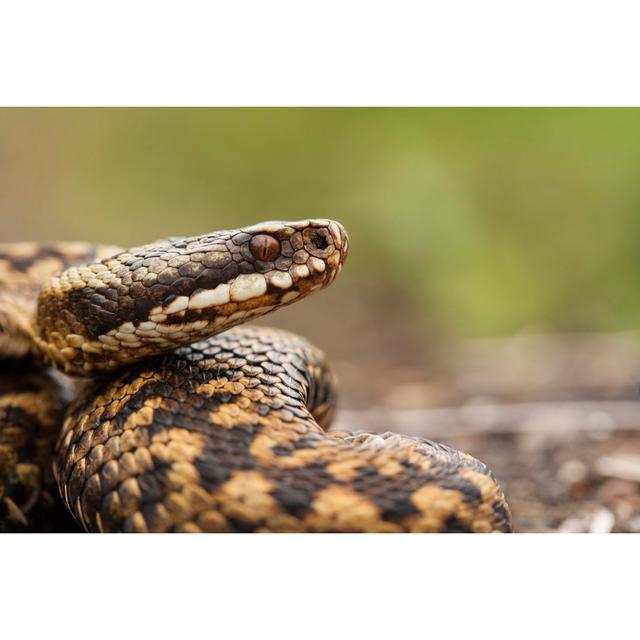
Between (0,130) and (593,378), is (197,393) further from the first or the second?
(593,378)

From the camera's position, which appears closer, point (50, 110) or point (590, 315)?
point (50, 110)

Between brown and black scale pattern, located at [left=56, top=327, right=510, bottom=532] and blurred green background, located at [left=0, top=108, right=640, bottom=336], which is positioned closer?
brown and black scale pattern, located at [left=56, top=327, right=510, bottom=532]

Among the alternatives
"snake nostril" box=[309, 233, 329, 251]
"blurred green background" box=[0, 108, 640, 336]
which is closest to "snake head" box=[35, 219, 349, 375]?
"snake nostril" box=[309, 233, 329, 251]

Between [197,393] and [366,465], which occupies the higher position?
[197,393]

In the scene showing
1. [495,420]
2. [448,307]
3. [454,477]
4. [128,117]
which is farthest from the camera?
[448,307]

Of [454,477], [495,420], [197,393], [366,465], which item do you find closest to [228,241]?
[197,393]

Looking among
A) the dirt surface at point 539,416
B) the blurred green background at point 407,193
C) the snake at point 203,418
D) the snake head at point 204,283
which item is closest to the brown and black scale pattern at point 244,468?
the snake at point 203,418

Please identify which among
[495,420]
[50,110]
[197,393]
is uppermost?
[50,110]

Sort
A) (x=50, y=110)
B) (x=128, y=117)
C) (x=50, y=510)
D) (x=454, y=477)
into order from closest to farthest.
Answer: (x=454, y=477), (x=50, y=510), (x=50, y=110), (x=128, y=117)

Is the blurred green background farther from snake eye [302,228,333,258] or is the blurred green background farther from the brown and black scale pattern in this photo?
the brown and black scale pattern
